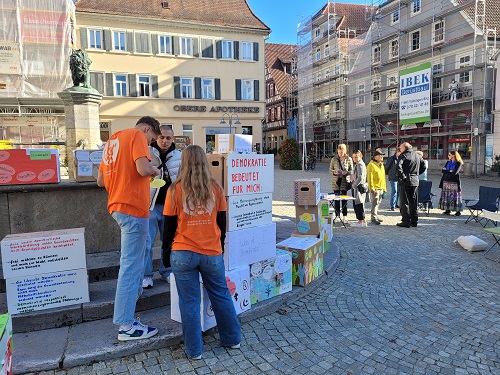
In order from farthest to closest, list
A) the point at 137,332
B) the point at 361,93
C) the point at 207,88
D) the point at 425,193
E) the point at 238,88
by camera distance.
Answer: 1. the point at 361,93
2. the point at 238,88
3. the point at 207,88
4. the point at 425,193
5. the point at 137,332

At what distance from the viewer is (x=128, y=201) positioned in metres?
3.16

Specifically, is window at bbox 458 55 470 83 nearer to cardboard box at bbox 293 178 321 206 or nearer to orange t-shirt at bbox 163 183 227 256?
cardboard box at bbox 293 178 321 206

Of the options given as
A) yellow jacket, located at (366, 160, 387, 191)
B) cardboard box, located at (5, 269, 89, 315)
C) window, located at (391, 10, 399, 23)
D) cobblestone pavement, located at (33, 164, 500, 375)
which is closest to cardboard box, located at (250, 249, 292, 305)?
cobblestone pavement, located at (33, 164, 500, 375)

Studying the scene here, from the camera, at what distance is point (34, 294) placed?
362 cm

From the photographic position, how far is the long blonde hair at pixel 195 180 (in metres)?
3.02

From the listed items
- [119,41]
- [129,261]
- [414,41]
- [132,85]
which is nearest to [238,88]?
[132,85]

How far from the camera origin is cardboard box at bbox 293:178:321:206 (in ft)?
19.8

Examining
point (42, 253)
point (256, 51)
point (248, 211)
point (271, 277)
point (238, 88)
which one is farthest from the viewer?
point (256, 51)

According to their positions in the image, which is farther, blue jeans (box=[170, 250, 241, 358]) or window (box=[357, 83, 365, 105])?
window (box=[357, 83, 365, 105])

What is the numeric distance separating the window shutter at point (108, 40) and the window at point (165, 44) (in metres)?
3.55

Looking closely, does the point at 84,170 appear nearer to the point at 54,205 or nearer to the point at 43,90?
the point at 54,205

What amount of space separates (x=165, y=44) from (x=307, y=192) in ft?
89.4

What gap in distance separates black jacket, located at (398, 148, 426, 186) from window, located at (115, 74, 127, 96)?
81.7ft

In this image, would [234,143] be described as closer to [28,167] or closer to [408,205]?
[28,167]
